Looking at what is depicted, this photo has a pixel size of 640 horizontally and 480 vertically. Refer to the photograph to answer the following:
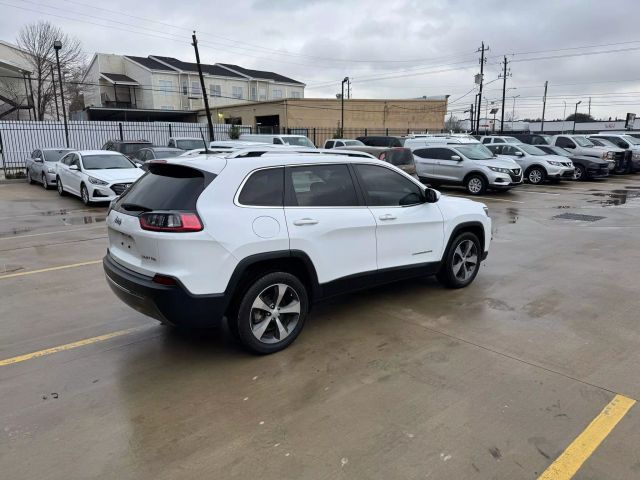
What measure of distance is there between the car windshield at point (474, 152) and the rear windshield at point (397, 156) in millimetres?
2557

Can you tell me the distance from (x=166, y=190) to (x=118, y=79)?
6097 centimetres

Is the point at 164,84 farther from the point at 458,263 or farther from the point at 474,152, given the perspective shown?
the point at 458,263

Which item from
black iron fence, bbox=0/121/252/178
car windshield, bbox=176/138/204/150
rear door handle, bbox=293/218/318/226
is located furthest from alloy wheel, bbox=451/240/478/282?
black iron fence, bbox=0/121/252/178

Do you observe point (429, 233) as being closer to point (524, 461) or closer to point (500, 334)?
point (500, 334)

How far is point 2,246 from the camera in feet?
28.1

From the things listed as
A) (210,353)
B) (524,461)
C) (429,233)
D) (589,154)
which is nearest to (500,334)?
(429,233)

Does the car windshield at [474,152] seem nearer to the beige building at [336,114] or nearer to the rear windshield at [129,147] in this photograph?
the rear windshield at [129,147]

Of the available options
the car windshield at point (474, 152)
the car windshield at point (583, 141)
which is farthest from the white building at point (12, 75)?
the car windshield at point (583, 141)

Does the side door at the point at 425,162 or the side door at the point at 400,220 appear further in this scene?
the side door at the point at 425,162

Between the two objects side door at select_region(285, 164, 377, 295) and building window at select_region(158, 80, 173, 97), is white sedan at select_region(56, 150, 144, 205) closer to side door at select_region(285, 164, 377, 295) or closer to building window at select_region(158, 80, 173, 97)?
side door at select_region(285, 164, 377, 295)

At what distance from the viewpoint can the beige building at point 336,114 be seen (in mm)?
42531

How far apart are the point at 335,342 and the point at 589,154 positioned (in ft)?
73.1

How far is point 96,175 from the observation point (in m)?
13.0

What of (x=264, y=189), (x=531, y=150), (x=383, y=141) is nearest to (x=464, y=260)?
(x=264, y=189)
